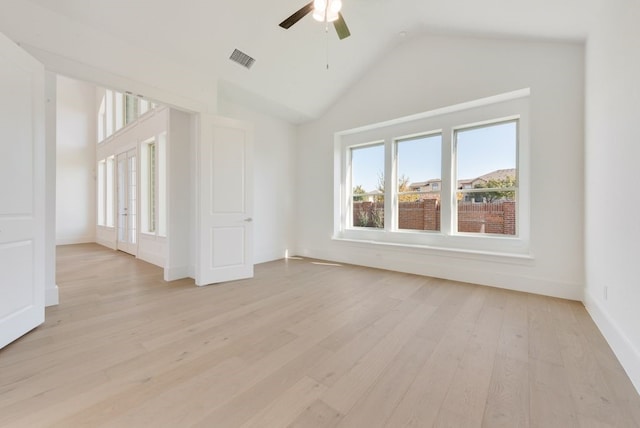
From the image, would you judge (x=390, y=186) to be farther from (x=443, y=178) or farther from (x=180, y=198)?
(x=180, y=198)

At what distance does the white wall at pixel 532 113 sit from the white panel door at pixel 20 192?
4.20 m

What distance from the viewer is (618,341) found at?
194 centimetres

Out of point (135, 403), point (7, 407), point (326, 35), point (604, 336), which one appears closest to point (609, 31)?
point (604, 336)

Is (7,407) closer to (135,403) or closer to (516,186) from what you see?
(135,403)

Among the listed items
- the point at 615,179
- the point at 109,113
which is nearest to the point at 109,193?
the point at 109,113

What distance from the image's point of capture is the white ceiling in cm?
279

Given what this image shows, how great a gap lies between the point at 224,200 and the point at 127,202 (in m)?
3.75

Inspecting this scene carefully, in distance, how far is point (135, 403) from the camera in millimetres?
1442

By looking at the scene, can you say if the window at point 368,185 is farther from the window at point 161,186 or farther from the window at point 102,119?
the window at point 102,119

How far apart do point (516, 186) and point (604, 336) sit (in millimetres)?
2078

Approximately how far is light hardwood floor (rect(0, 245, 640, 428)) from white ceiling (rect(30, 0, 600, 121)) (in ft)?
10.2

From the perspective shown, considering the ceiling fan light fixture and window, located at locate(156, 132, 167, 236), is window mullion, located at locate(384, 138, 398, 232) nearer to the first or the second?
the ceiling fan light fixture

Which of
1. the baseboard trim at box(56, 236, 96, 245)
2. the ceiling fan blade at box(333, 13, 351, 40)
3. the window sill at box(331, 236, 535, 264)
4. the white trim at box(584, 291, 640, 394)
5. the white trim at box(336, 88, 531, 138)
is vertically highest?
the ceiling fan blade at box(333, 13, 351, 40)

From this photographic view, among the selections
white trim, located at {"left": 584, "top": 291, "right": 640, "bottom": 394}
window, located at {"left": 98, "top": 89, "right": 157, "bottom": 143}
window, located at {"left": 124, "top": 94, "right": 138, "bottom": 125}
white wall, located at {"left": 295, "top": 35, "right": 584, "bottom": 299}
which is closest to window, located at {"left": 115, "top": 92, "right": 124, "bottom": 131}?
window, located at {"left": 98, "top": 89, "right": 157, "bottom": 143}
